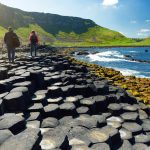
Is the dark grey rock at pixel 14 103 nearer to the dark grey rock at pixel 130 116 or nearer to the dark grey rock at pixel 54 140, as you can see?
the dark grey rock at pixel 54 140

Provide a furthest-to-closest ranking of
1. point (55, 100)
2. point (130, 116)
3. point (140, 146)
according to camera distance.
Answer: point (55, 100) → point (130, 116) → point (140, 146)

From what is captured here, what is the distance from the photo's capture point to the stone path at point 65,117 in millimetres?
7461

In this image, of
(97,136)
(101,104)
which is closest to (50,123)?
(97,136)

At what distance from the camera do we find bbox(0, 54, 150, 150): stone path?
24.5 feet

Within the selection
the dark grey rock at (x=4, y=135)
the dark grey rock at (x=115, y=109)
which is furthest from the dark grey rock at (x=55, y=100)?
the dark grey rock at (x=4, y=135)

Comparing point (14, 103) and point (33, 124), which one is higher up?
point (14, 103)

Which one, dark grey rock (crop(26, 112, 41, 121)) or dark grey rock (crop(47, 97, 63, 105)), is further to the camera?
dark grey rock (crop(47, 97, 63, 105))

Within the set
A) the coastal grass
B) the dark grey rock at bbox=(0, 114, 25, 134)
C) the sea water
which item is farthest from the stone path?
the sea water

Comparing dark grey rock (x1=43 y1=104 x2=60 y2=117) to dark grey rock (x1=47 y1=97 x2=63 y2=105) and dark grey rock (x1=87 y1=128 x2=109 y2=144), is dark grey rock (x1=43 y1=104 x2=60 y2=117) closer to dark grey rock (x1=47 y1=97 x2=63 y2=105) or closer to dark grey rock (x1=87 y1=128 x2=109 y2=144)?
dark grey rock (x1=47 y1=97 x2=63 y2=105)

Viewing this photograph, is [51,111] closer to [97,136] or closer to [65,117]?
[65,117]

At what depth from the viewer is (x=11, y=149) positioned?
6.15 meters

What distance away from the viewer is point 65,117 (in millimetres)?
10180

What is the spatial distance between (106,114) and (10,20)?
18227 centimetres

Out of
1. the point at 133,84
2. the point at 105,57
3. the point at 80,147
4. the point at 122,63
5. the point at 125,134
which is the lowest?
the point at 105,57
